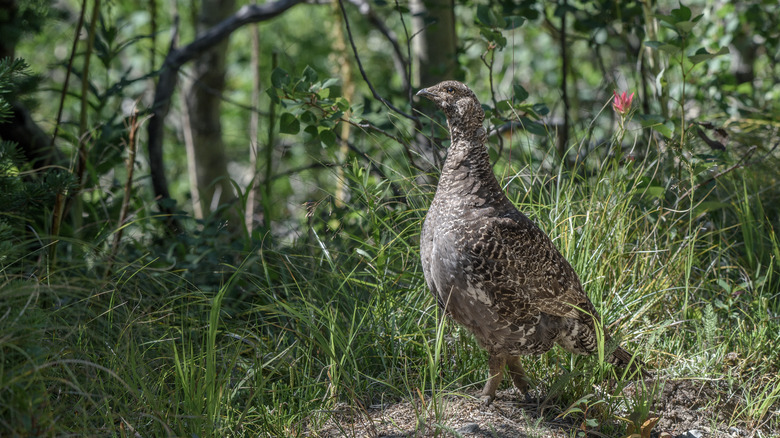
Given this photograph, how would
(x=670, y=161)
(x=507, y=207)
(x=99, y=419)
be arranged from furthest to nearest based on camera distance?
(x=670, y=161), (x=507, y=207), (x=99, y=419)

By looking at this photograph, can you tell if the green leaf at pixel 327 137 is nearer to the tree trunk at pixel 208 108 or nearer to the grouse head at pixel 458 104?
the grouse head at pixel 458 104

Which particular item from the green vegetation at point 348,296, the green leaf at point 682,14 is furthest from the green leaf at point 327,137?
the green leaf at point 682,14

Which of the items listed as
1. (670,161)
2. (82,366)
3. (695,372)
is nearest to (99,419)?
(82,366)

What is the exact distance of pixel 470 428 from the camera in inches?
110

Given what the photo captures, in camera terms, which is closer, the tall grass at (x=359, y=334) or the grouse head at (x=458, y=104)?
the tall grass at (x=359, y=334)

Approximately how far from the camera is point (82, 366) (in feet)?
8.65

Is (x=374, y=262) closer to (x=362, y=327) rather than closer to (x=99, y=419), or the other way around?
(x=362, y=327)

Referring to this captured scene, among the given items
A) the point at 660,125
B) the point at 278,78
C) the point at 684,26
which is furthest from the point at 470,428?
the point at 684,26

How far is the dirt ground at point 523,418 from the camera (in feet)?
9.15

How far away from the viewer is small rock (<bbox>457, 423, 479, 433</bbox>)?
9.12 ft

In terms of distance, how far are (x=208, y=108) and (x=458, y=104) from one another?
12.5 ft

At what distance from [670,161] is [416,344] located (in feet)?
7.88

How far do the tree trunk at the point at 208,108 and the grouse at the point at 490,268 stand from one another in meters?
3.38

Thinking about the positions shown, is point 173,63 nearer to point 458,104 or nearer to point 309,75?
point 309,75
